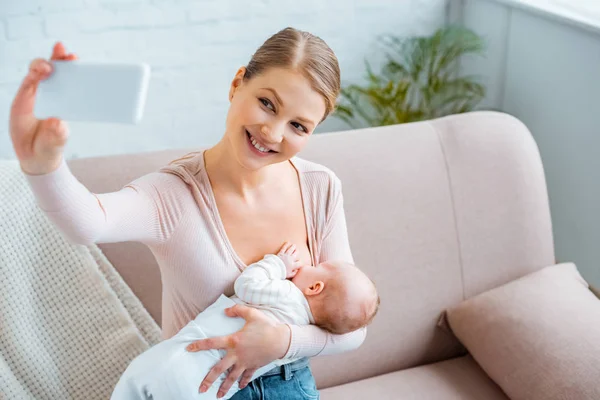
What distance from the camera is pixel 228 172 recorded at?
4.59ft

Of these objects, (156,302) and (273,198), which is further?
(156,302)

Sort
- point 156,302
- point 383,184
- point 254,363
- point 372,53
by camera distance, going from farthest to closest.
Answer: point 372,53 < point 383,184 < point 156,302 < point 254,363

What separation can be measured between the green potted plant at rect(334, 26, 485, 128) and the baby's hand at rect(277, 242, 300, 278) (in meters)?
1.62

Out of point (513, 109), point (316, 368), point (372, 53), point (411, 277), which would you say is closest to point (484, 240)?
point (411, 277)

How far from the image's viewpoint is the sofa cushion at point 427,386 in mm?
1918

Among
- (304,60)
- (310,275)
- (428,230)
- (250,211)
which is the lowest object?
(428,230)

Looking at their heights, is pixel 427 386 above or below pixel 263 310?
below

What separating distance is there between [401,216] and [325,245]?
557 millimetres

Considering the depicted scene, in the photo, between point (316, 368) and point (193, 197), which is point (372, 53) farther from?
point (193, 197)

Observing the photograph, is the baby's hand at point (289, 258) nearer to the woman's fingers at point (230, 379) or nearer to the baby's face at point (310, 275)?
the baby's face at point (310, 275)

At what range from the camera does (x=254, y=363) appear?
52.1 inches

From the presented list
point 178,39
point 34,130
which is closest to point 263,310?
point 34,130

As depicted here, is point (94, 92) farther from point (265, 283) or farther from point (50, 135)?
point (265, 283)

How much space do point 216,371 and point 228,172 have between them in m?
0.36
